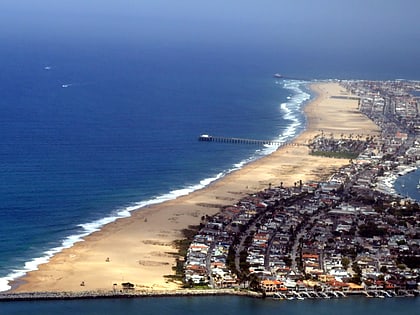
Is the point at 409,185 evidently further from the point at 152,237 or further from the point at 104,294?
the point at 104,294

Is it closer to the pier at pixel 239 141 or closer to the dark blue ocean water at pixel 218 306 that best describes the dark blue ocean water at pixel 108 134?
the pier at pixel 239 141

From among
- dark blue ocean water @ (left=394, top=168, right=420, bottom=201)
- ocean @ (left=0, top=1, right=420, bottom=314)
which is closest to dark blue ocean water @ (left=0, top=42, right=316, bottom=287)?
ocean @ (left=0, top=1, right=420, bottom=314)

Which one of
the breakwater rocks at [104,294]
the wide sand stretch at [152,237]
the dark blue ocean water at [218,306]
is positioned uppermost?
the wide sand stretch at [152,237]

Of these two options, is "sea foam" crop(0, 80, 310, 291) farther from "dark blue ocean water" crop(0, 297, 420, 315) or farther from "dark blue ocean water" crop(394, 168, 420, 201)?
"dark blue ocean water" crop(394, 168, 420, 201)

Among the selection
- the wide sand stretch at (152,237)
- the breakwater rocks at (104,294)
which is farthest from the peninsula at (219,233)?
the breakwater rocks at (104,294)

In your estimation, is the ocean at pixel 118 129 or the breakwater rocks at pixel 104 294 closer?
the breakwater rocks at pixel 104 294

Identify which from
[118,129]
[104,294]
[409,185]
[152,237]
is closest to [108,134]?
[118,129]
